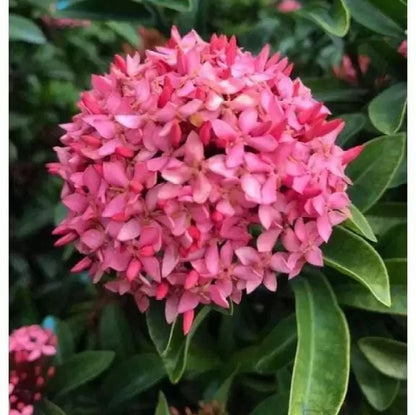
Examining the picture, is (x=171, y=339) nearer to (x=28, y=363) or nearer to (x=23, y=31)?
(x=28, y=363)

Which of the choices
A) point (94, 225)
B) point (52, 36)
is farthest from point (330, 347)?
point (52, 36)

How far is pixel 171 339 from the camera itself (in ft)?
2.59

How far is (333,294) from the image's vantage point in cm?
85

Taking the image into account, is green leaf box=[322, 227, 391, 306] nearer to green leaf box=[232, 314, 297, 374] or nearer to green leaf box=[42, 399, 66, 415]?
green leaf box=[232, 314, 297, 374]

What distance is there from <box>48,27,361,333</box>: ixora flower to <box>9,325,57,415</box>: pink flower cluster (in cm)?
23

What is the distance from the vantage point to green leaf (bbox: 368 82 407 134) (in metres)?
0.94

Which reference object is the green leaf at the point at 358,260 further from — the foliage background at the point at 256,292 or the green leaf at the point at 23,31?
the green leaf at the point at 23,31

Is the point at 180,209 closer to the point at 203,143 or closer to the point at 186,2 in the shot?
the point at 203,143

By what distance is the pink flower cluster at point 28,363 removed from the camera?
926mm

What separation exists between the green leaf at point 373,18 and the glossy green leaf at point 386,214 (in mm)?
231

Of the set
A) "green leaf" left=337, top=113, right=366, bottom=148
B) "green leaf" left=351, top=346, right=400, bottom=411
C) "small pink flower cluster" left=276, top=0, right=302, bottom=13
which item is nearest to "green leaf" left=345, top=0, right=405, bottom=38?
"green leaf" left=337, top=113, right=366, bottom=148

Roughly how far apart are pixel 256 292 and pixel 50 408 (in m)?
0.31

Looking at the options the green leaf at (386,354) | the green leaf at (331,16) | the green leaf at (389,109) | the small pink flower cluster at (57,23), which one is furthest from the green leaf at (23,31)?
the green leaf at (386,354)

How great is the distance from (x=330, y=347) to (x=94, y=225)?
286 millimetres
